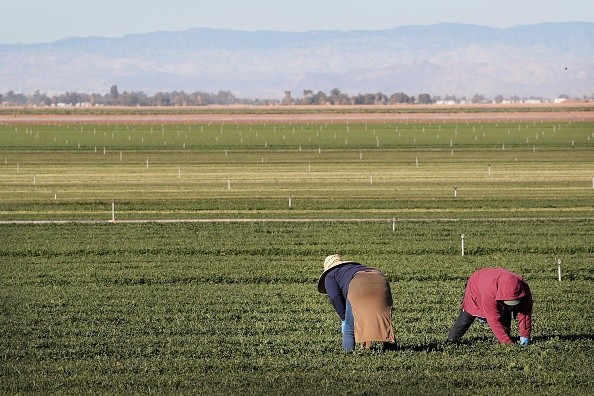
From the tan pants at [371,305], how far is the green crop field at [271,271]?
0.47 metres

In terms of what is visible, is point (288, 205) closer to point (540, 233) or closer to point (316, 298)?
point (540, 233)

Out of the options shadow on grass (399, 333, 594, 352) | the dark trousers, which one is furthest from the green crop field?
the dark trousers

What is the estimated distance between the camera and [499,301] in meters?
16.0

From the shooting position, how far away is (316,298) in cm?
2303

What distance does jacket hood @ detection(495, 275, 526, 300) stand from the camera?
1576 centimetres

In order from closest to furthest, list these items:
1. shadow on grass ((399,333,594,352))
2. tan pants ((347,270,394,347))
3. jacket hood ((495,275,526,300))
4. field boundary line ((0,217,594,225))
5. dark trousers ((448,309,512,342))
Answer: tan pants ((347,270,394,347)) < jacket hood ((495,275,526,300)) < dark trousers ((448,309,512,342)) < shadow on grass ((399,333,594,352)) < field boundary line ((0,217,594,225))

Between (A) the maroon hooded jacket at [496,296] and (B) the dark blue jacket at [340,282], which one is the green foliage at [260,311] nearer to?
(A) the maroon hooded jacket at [496,296]

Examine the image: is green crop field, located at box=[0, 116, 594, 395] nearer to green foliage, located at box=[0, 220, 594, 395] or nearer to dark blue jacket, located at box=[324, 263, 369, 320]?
green foliage, located at box=[0, 220, 594, 395]

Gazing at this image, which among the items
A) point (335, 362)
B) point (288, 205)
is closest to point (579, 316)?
point (335, 362)

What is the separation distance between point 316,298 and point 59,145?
78541mm

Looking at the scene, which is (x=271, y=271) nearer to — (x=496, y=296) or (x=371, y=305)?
(x=496, y=296)

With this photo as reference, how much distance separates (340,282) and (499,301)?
2116 mm

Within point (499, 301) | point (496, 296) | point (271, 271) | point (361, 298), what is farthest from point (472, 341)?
point (271, 271)

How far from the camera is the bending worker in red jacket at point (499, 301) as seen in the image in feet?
51.9
